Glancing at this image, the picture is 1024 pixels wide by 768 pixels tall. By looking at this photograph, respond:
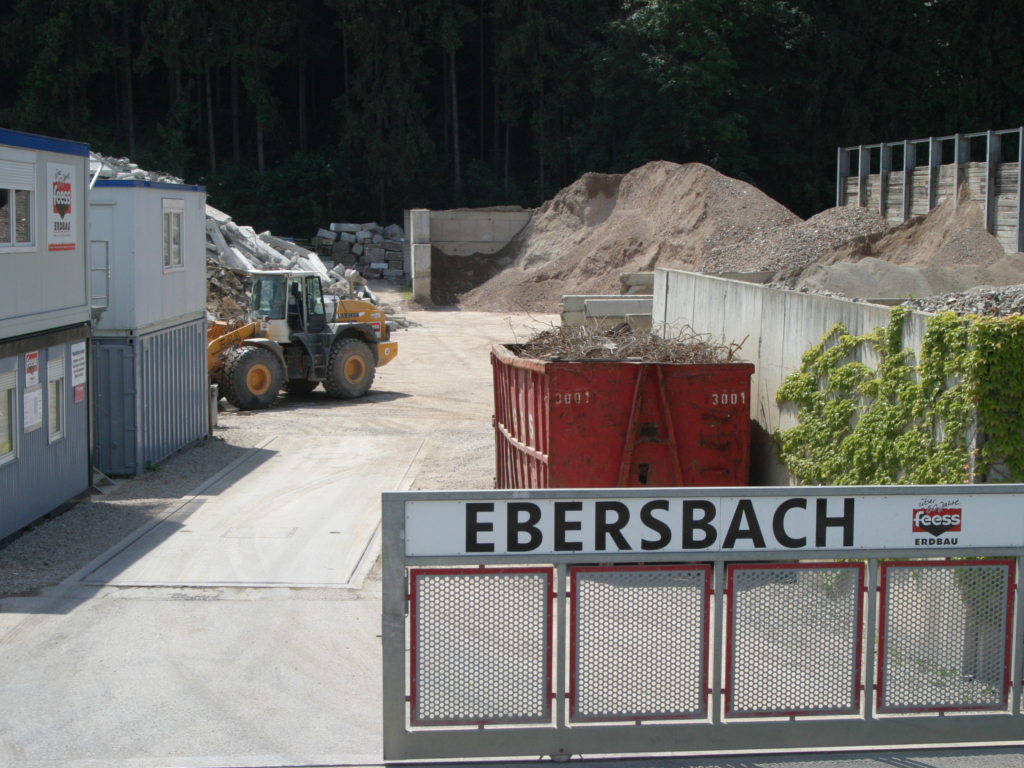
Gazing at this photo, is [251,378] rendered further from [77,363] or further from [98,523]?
[98,523]

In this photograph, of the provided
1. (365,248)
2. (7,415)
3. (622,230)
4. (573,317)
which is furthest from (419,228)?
(7,415)

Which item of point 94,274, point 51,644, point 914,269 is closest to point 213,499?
point 94,274

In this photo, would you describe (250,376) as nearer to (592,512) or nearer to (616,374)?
(616,374)

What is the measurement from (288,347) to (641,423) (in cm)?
1233

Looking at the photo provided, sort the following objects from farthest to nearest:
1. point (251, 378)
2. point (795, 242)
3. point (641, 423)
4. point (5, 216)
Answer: point (795, 242), point (251, 378), point (5, 216), point (641, 423)

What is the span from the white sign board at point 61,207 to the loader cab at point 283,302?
25.1 ft

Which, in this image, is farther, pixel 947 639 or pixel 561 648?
pixel 947 639

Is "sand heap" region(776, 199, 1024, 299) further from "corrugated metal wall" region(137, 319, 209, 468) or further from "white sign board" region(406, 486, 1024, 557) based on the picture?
"white sign board" region(406, 486, 1024, 557)

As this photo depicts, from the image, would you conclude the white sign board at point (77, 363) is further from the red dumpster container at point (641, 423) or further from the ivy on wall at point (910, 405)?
the ivy on wall at point (910, 405)

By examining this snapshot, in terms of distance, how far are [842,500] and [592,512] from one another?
143 cm

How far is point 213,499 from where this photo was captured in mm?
13711

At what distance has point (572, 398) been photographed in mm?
10500

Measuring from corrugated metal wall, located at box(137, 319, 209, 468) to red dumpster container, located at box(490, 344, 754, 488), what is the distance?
7.06 meters

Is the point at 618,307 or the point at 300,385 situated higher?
the point at 618,307
